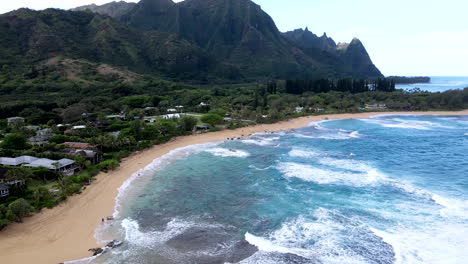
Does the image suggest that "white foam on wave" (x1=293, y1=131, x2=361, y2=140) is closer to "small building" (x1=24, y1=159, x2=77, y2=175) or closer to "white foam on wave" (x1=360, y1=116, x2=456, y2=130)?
"white foam on wave" (x1=360, y1=116, x2=456, y2=130)

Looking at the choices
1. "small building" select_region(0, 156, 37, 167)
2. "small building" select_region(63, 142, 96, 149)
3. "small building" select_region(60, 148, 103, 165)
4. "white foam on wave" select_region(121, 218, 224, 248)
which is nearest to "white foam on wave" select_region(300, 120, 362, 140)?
"small building" select_region(60, 148, 103, 165)

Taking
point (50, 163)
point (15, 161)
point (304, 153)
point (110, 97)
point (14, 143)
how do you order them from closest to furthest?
point (15, 161) < point (50, 163) < point (14, 143) < point (304, 153) < point (110, 97)

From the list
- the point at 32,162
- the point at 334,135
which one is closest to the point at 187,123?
the point at 32,162

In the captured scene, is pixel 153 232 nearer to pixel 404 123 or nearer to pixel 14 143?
pixel 14 143

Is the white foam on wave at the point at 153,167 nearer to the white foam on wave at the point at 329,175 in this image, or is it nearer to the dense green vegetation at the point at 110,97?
the dense green vegetation at the point at 110,97

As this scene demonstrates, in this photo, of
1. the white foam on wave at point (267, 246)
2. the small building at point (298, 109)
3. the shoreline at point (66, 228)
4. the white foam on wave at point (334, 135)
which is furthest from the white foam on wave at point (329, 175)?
the small building at point (298, 109)

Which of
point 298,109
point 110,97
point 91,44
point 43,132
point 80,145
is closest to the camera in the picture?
point 80,145

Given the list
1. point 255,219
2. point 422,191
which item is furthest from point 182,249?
point 422,191
